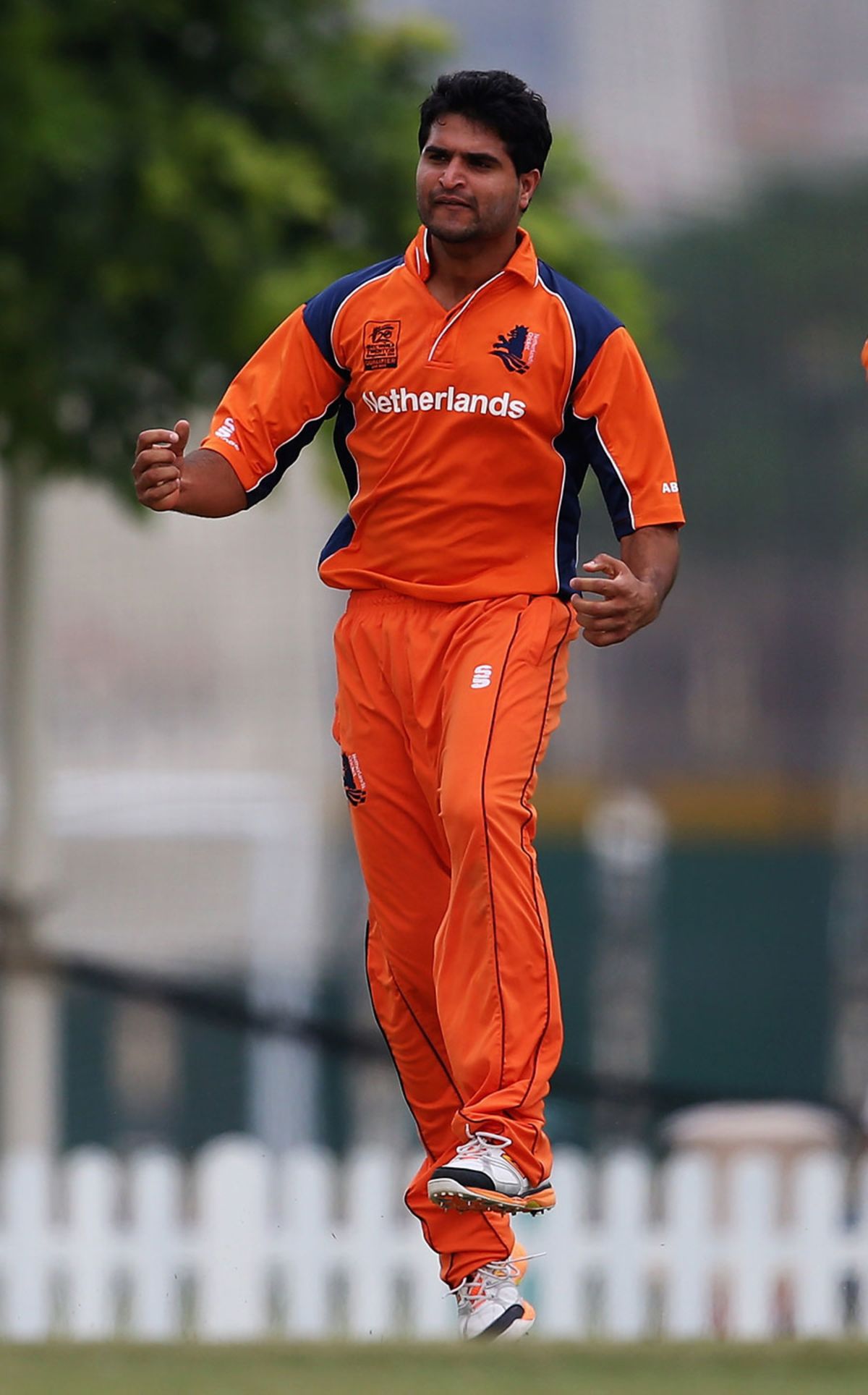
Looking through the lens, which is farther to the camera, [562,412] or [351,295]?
[351,295]

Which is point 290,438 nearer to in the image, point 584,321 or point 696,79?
point 584,321

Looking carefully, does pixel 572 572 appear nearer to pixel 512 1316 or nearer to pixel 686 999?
pixel 512 1316

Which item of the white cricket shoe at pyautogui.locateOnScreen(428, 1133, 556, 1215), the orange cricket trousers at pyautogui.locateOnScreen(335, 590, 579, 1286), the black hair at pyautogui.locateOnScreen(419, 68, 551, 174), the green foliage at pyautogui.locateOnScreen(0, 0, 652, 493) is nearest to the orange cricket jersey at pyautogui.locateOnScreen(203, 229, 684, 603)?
the orange cricket trousers at pyautogui.locateOnScreen(335, 590, 579, 1286)

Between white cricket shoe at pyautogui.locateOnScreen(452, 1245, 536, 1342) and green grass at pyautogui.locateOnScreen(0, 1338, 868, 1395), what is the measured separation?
1.43ft

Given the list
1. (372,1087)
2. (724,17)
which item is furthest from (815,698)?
(372,1087)

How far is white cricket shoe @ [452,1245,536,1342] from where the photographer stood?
4312 millimetres

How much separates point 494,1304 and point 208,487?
67.3 inches

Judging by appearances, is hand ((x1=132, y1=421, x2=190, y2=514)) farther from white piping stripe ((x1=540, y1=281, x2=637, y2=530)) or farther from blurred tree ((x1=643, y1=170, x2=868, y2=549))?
blurred tree ((x1=643, y1=170, x2=868, y2=549))

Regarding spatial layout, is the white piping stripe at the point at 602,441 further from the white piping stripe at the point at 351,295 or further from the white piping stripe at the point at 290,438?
the white piping stripe at the point at 290,438

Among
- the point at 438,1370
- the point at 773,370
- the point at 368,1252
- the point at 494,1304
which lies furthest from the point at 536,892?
the point at 773,370

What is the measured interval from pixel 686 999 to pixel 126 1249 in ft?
42.7

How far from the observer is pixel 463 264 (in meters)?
4.25

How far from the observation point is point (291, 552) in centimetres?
2167

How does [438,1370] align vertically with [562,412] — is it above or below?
below
